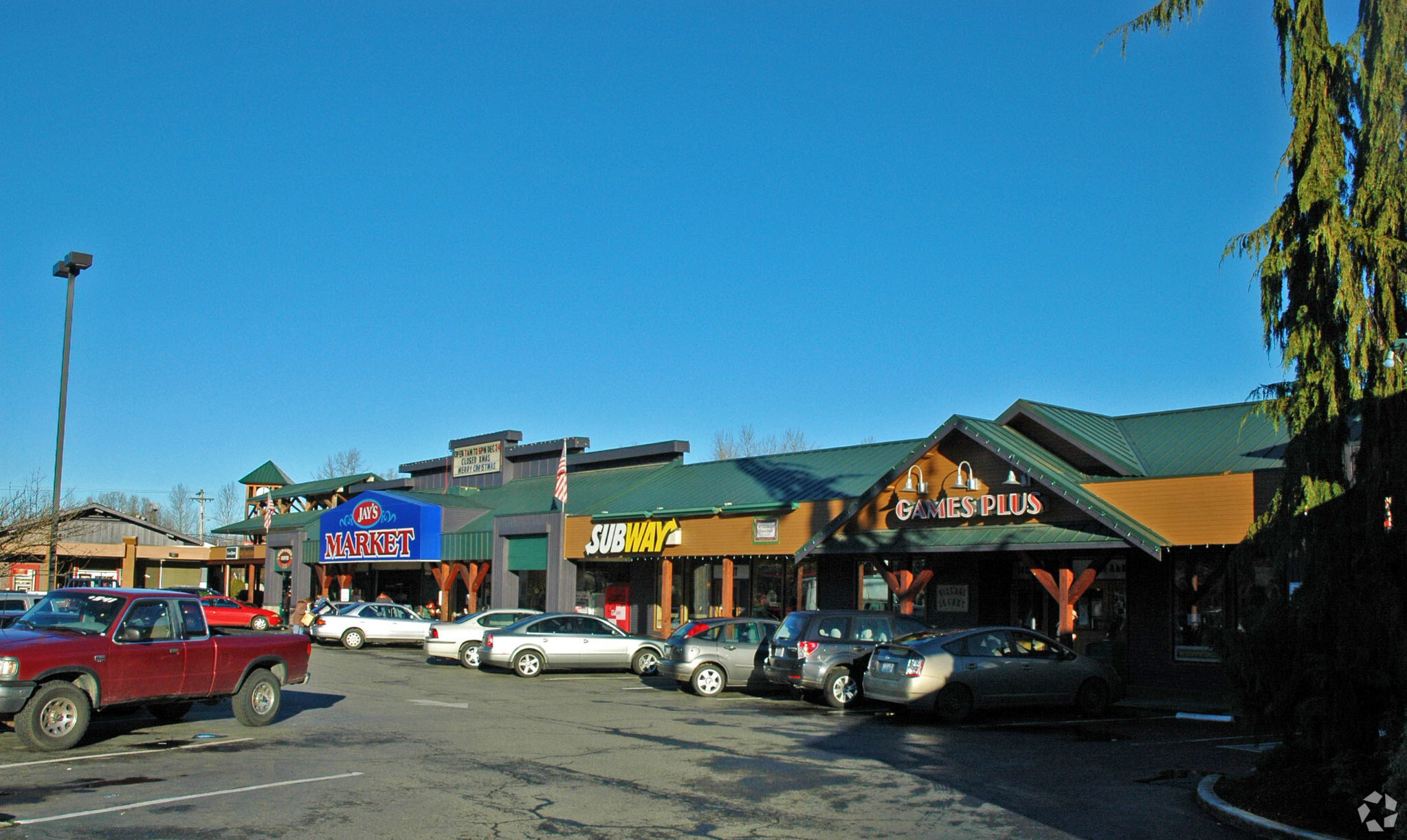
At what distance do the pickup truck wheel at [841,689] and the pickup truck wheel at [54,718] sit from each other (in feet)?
35.8

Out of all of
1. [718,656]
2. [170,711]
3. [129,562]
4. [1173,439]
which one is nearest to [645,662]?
[718,656]

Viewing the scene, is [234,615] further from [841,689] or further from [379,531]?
[841,689]

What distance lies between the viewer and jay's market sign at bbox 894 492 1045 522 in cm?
2339

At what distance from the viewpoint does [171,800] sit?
9977 mm

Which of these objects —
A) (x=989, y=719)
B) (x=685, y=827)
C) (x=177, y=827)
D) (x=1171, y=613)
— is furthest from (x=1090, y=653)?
(x=177, y=827)

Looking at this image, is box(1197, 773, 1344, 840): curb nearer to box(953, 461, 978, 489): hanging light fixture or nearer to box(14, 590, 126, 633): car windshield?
box(14, 590, 126, 633): car windshield

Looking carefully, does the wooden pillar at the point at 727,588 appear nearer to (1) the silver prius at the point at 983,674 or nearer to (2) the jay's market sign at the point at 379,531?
(1) the silver prius at the point at 983,674

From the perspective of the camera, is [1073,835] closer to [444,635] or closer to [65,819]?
[65,819]

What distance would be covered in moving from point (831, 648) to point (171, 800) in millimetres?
11749

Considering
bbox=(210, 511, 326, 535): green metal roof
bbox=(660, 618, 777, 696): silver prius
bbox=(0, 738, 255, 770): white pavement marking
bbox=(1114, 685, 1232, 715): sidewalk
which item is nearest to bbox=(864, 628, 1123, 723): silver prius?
bbox=(1114, 685, 1232, 715): sidewalk

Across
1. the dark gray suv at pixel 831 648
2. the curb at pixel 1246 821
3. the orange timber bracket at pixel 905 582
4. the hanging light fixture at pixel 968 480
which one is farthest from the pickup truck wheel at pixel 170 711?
the hanging light fixture at pixel 968 480

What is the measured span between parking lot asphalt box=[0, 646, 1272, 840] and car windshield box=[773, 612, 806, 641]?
1.83 metres

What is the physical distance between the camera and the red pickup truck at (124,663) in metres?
12.5

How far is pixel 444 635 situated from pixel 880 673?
13301 millimetres
